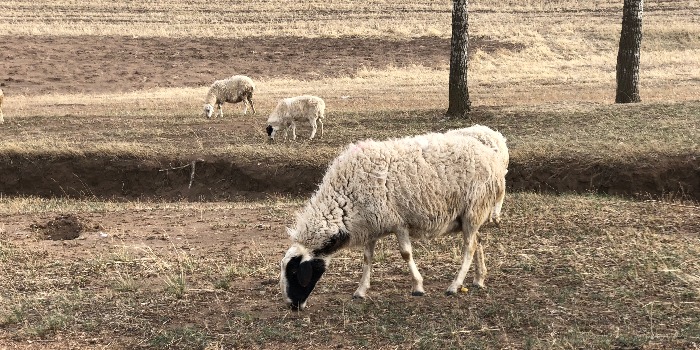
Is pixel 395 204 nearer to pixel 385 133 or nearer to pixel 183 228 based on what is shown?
pixel 183 228

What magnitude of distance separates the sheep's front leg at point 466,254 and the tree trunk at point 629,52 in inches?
478

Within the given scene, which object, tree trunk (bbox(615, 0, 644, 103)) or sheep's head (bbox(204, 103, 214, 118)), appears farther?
sheep's head (bbox(204, 103, 214, 118))

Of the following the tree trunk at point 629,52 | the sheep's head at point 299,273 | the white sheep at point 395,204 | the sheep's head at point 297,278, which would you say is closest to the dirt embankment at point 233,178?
the tree trunk at point 629,52

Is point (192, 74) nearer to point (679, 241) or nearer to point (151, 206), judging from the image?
point (151, 206)

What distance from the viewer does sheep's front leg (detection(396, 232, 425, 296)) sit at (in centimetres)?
841

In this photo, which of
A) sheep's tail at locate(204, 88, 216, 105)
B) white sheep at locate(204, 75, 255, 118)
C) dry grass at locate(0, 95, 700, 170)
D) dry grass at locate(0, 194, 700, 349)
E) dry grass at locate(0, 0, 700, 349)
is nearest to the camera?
dry grass at locate(0, 194, 700, 349)

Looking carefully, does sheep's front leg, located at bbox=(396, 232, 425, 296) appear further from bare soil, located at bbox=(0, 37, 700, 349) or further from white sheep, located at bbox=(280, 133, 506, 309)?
bare soil, located at bbox=(0, 37, 700, 349)

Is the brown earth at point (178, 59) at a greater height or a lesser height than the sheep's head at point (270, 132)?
lesser

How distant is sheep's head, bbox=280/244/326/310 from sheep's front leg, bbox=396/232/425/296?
906 millimetres

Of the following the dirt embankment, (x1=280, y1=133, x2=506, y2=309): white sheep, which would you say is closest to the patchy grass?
the dirt embankment

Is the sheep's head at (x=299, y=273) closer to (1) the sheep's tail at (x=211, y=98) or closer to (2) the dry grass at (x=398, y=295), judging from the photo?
(2) the dry grass at (x=398, y=295)

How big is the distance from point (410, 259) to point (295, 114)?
37.4 ft

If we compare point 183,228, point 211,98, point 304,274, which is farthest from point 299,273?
point 211,98

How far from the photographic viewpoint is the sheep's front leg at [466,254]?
853cm
